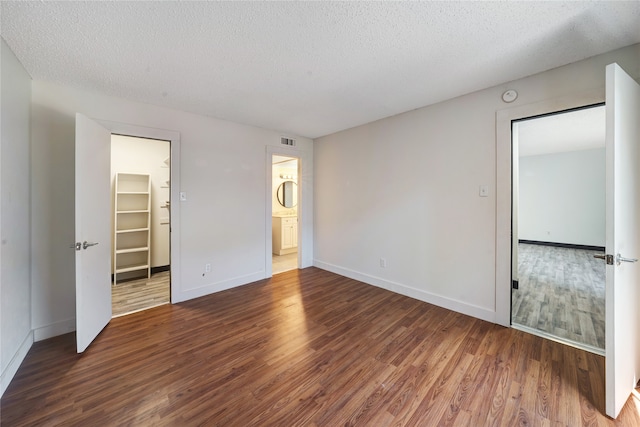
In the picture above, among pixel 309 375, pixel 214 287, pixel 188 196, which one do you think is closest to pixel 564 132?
pixel 309 375

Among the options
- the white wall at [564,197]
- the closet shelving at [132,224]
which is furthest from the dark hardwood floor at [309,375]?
the white wall at [564,197]

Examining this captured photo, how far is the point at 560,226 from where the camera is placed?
648 centimetres

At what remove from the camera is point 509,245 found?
242 centimetres

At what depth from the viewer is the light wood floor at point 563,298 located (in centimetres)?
241

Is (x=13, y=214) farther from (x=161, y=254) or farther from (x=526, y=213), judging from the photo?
(x=526, y=213)

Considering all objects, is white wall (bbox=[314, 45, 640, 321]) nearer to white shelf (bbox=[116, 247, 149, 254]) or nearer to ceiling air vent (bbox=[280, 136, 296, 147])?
ceiling air vent (bbox=[280, 136, 296, 147])

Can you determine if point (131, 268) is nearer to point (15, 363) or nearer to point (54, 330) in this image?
point (54, 330)

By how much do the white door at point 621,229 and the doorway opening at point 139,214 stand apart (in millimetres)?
4596

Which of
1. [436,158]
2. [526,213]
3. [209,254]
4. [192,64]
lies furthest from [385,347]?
[526,213]

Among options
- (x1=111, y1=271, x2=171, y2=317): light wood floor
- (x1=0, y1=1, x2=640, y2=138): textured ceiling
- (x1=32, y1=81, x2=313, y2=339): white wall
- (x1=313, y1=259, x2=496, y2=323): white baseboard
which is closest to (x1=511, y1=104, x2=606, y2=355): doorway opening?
(x1=313, y1=259, x2=496, y2=323): white baseboard

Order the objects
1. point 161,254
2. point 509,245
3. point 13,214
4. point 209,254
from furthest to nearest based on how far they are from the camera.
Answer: point 161,254 < point 209,254 < point 509,245 < point 13,214

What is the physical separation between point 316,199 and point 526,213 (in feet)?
21.1

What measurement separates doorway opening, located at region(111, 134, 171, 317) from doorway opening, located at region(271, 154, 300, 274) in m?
2.10

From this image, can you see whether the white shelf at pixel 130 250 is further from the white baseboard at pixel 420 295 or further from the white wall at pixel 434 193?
the white wall at pixel 434 193
